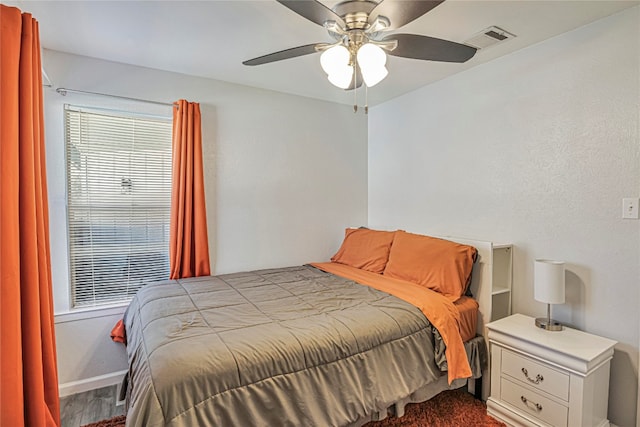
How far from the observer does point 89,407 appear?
2.20 m

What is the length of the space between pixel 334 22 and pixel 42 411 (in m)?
1.95

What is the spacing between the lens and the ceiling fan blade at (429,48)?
5.15 ft

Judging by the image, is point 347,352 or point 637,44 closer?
point 347,352

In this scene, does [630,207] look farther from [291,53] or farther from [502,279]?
[291,53]

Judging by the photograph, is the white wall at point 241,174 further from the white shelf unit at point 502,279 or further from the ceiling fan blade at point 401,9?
the ceiling fan blade at point 401,9

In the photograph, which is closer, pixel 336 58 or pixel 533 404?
pixel 336 58

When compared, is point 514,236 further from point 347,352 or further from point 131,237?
point 131,237

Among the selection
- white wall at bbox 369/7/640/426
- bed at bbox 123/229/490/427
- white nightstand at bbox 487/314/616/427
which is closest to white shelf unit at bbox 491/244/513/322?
white wall at bbox 369/7/640/426

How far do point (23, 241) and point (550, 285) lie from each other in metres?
2.58

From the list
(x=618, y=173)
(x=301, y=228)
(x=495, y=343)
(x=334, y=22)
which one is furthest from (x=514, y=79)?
(x=301, y=228)

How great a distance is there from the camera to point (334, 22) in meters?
1.50

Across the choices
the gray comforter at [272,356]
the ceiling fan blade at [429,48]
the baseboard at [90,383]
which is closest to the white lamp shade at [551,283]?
the gray comforter at [272,356]

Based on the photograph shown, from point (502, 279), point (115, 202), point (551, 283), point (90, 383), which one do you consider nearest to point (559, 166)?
point (551, 283)

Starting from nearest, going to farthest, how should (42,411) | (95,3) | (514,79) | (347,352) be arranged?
(42,411) < (347,352) < (95,3) < (514,79)
